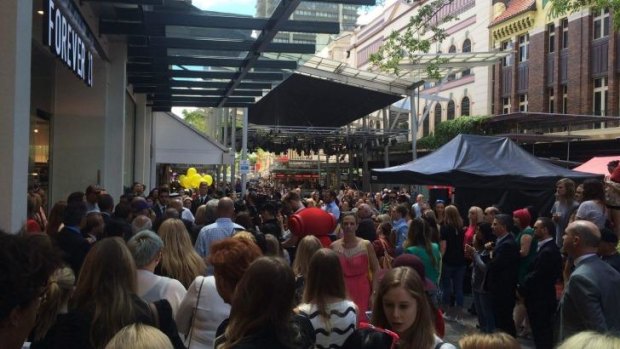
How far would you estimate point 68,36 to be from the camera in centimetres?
708

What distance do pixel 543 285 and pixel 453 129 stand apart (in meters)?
27.1

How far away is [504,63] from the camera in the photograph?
35.0 meters

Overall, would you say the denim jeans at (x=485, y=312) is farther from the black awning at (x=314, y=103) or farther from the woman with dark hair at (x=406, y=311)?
the black awning at (x=314, y=103)

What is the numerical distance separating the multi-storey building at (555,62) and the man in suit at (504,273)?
19005 millimetres

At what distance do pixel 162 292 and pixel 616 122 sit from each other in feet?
83.7

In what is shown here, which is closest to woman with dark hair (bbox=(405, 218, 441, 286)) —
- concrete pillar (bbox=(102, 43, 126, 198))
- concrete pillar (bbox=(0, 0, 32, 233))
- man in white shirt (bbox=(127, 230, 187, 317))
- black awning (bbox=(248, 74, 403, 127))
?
man in white shirt (bbox=(127, 230, 187, 317))

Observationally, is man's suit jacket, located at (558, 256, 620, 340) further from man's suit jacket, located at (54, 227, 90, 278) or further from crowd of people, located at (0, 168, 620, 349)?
man's suit jacket, located at (54, 227, 90, 278)

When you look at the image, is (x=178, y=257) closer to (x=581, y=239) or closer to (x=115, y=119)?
(x=581, y=239)

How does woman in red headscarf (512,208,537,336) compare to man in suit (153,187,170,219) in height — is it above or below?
below

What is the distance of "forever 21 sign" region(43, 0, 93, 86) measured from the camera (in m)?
6.15

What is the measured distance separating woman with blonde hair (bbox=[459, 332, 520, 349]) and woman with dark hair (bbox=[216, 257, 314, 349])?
72 centimetres

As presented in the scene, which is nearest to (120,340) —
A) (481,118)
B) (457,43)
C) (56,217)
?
(56,217)

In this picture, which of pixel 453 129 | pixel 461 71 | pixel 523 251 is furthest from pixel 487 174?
pixel 461 71

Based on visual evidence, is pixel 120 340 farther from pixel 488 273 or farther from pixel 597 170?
pixel 597 170
